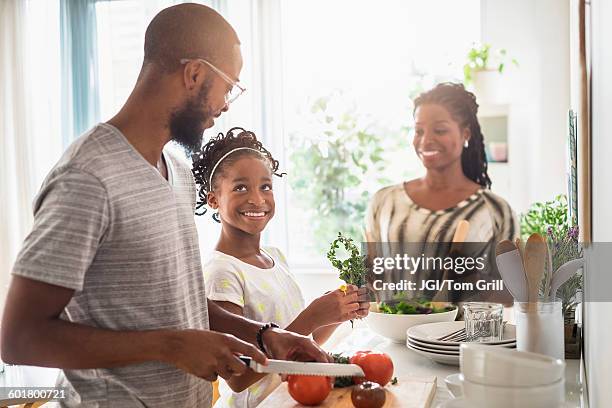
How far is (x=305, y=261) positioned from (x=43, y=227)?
2533mm

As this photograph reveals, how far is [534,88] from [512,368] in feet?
8.48

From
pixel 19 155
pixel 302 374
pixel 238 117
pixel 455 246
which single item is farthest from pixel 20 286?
pixel 19 155

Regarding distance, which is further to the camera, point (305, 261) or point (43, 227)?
point (305, 261)

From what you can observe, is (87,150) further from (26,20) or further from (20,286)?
(26,20)

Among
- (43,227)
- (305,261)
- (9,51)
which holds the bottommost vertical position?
(305,261)

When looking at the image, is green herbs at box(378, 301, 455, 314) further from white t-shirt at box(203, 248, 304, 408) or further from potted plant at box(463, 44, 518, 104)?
potted plant at box(463, 44, 518, 104)

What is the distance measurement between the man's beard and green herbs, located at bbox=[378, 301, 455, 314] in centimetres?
79

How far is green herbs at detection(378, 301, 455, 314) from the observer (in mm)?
1786

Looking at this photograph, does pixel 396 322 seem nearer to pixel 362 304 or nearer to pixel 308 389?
pixel 362 304

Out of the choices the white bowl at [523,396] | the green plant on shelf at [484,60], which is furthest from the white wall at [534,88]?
the white bowl at [523,396]

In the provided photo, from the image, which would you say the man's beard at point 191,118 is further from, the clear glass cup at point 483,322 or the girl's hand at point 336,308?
the clear glass cup at point 483,322

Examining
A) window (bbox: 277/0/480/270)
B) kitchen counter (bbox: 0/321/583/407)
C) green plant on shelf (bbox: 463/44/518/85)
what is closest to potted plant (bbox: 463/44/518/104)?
green plant on shelf (bbox: 463/44/518/85)

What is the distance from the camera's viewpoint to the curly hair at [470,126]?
3084 millimetres

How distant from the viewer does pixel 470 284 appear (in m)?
2.81
